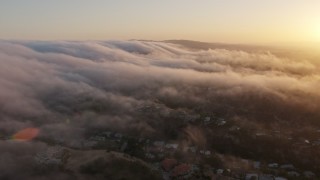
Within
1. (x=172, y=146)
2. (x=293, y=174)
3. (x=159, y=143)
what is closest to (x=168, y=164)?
(x=172, y=146)

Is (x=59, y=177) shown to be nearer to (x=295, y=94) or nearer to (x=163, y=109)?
(x=163, y=109)

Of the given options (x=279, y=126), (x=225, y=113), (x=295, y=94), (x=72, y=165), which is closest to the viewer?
(x=72, y=165)

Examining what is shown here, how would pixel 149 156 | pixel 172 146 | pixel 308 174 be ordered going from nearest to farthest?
pixel 308 174
pixel 149 156
pixel 172 146

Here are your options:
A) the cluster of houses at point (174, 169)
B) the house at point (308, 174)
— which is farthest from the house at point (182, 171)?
the house at point (308, 174)

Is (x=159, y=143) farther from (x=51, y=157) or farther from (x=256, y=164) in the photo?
(x=256, y=164)

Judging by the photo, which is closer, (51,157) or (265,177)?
(265,177)

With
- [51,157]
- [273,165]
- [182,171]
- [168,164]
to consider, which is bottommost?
[51,157]

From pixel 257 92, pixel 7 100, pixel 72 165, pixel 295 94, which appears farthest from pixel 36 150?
pixel 295 94

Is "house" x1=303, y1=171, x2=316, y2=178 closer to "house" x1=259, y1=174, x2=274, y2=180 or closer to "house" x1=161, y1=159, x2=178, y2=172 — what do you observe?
"house" x1=259, y1=174, x2=274, y2=180

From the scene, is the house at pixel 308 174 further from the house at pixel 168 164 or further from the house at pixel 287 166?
the house at pixel 168 164
